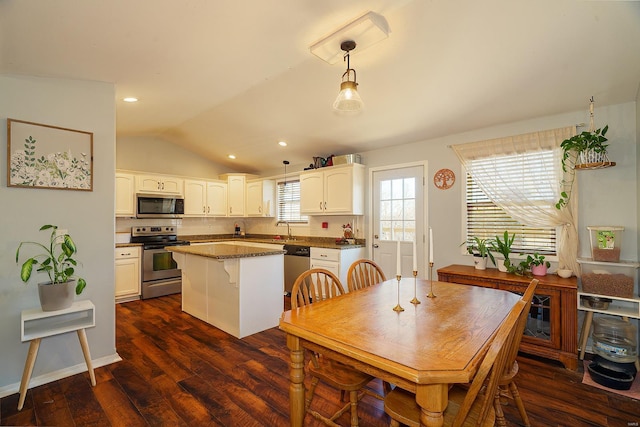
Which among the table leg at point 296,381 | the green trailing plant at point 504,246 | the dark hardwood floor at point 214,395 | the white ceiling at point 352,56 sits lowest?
the dark hardwood floor at point 214,395

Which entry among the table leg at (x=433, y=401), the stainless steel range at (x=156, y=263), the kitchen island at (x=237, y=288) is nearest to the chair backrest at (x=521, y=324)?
the table leg at (x=433, y=401)

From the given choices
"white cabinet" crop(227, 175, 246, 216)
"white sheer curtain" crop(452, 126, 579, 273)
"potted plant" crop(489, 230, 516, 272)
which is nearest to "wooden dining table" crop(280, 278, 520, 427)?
"potted plant" crop(489, 230, 516, 272)

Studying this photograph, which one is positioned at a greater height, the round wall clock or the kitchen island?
the round wall clock

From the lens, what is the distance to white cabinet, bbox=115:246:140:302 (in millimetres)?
4289

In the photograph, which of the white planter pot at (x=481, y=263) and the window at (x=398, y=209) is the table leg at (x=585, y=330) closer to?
the white planter pot at (x=481, y=263)

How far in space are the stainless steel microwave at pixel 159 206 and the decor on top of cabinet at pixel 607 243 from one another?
542cm

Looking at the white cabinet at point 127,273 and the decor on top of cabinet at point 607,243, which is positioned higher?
the decor on top of cabinet at point 607,243

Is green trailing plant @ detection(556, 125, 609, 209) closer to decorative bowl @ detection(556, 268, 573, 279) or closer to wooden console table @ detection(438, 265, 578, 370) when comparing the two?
decorative bowl @ detection(556, 268, 573, 279)

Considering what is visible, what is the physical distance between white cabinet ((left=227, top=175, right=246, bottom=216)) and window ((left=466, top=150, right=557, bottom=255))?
4.10 metres

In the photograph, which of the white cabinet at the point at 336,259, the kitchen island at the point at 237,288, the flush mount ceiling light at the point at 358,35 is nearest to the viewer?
the flush mount ceiling light at the point at 358,35

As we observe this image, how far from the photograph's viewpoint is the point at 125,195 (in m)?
4.53

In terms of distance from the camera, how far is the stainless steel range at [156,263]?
446 cm

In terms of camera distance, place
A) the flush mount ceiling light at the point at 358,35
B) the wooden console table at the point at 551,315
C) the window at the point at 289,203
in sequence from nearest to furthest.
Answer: the flush mount ceiling light at the point at 358,35
the wooden console table at the point at 551,315
the window at the point at 289,203

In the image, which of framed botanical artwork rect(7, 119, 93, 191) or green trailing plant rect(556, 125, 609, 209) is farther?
green trailing plant rect(556, 125, 609, 209)
